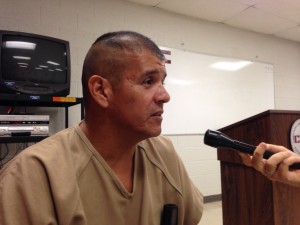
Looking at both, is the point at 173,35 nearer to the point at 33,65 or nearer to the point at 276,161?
the point at 33,65

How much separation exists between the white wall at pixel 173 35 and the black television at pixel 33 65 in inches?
16.3

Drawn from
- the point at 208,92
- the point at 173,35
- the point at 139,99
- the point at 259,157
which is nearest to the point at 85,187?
the point at 139,99

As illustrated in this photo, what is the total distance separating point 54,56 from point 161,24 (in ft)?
5.37

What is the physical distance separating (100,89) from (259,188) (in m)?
1.10

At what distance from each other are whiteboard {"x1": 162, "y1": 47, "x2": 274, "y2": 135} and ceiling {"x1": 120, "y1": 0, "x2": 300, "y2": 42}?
55 centimetres

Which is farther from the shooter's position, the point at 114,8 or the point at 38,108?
the point at 114,8

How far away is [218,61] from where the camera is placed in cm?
399

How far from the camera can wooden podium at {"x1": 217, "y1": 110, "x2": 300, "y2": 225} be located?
1.40 metres

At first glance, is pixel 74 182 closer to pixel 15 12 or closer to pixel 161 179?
pixel 161 179

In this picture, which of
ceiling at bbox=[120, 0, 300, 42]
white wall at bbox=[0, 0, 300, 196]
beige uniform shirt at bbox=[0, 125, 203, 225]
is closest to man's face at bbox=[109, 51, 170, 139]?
beige uniform shirt at bbox=[0, 125, 203, 225]

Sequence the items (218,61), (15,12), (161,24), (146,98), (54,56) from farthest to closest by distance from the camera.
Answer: (218,61)
(161,24)
(15,12)
(54,56)
(146,98)

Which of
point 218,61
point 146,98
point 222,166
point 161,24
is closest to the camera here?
point 146,98

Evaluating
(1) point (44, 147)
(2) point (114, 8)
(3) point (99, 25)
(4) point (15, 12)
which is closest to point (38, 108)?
(4) point (15, 12)

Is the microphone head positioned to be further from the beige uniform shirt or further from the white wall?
the white wall
